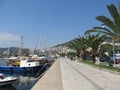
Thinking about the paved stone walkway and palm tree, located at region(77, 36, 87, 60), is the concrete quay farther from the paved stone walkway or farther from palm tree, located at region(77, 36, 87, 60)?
palm tree, located at region(77, 36, 87, 60)

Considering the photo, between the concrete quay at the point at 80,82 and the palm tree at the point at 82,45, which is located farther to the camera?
the palm tree at the point at 82,45

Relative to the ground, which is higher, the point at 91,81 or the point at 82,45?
the point at 82,45

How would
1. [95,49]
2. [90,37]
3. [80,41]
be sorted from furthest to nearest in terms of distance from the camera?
[80,41] < [90,37] < [95,49]

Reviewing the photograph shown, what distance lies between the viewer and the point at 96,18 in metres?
26.5

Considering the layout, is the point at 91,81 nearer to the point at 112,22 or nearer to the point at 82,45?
the point at 112,22

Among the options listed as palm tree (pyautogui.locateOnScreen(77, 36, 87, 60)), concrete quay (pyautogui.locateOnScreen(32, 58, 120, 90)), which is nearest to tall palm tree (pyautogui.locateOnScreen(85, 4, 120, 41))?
concrete quay (pyautogui.locateOnScreen(32, 58, 120, 90))

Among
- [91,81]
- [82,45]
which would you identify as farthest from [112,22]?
[82,45]

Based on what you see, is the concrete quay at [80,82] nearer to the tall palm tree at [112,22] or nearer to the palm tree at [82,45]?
the tall palm tree at [112,22]

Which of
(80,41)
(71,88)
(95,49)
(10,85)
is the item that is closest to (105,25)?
(10,85)

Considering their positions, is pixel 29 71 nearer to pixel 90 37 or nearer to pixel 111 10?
pixel 90 37

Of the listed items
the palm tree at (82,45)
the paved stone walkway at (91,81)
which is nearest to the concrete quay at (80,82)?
the paved stone walkway at (91,81)

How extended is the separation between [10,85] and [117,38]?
11502mm

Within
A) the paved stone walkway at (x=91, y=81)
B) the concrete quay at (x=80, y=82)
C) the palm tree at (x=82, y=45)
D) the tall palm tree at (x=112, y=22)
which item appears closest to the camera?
the paved stone walkway at (x=91, y=81)

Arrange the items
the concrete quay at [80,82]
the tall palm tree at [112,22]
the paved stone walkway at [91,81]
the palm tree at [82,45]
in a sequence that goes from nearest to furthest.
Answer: the paved stone walkway at [91,81] < the concrete quay at [80,82] < the tall palm tree at [112,22] < the palm tree at [82,45]
